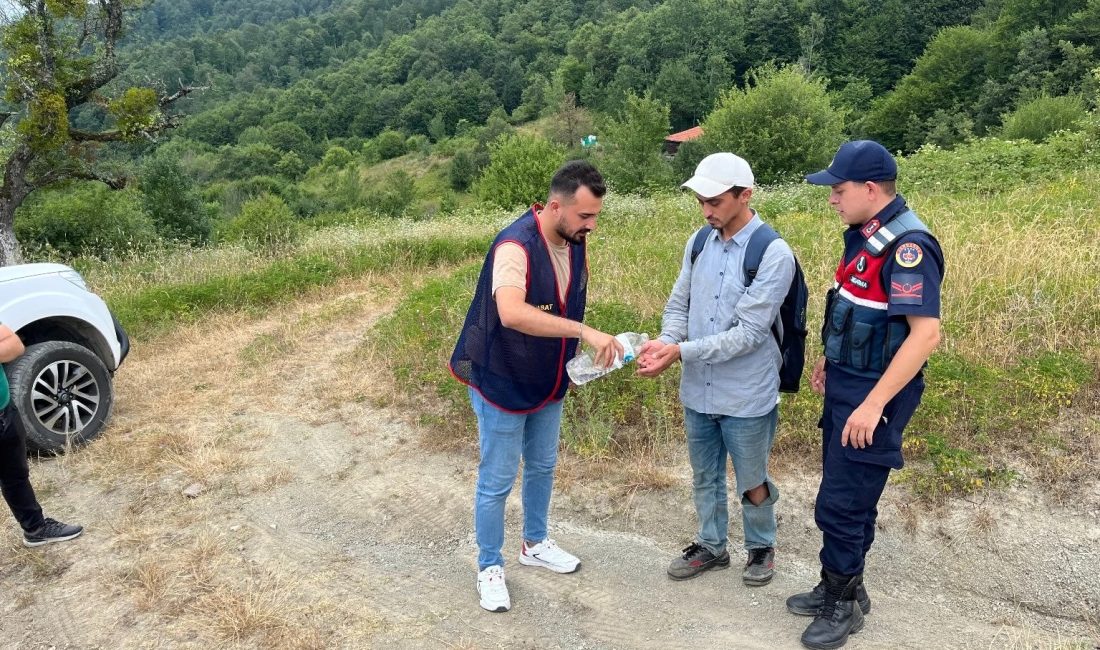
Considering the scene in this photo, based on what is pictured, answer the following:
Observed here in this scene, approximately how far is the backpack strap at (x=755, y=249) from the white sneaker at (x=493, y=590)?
1.70 metres

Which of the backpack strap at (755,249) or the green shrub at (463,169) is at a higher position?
the backpack strap at (755,249)

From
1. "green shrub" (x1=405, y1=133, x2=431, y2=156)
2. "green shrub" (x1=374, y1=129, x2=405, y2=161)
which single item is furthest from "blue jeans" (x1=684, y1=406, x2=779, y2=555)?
"green shrub" (x1=374, y1=129, x2=405, y2=161)

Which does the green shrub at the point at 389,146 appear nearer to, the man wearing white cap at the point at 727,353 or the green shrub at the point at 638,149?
the green shrub at the point at 638,149

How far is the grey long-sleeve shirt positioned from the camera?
2832mm

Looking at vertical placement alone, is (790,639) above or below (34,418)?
below

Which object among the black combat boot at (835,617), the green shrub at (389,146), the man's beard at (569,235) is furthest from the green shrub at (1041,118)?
the green shrub at (389,146)

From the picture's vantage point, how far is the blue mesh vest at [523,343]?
9.48 feet

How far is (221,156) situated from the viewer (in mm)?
78000

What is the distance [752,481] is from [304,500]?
2.76m

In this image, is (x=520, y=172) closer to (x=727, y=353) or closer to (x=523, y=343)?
(x=523, y=343)

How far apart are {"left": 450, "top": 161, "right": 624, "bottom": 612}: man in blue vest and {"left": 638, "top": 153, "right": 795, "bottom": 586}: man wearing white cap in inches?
15.3

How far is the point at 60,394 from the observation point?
5.03 meters

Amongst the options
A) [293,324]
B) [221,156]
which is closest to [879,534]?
[293,324]

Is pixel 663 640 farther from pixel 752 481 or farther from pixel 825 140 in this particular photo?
pixel 825 140
